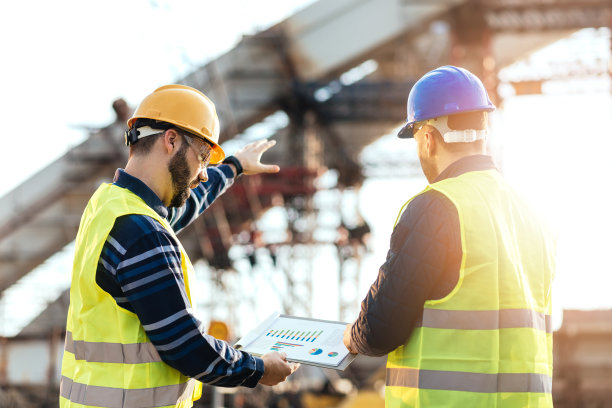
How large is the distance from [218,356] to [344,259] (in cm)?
2113

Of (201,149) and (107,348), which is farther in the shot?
(201,149)

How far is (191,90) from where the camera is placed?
3.45m

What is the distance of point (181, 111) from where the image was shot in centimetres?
332

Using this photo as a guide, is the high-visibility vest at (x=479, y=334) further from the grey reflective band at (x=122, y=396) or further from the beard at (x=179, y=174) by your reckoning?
the beard at (x=179, y=174)

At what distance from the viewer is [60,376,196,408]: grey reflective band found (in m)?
2.94

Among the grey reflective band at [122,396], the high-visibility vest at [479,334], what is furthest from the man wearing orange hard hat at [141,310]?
the high-visibility vest at [479,334]

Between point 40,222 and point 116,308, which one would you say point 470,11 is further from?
point 116,308

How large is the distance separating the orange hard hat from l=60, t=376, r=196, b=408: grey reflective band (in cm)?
108

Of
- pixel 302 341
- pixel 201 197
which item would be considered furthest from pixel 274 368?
pixel 201 197

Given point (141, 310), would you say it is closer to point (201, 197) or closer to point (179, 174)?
point (179, 174)

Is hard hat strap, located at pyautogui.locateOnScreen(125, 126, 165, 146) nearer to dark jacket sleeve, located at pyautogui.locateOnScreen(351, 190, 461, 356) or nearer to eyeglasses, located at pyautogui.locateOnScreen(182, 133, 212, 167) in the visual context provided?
eyeglasses, located at pyautogui.locateOnScreen(182, 133, 212, 167)

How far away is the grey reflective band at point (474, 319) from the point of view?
115 inches

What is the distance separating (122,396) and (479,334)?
4.54 feet

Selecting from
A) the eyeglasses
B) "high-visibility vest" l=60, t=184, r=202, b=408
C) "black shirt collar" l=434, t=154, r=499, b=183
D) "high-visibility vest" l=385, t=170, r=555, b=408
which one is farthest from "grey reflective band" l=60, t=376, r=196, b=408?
"black shirt collar" l=434, t=154, r=499, b=183
